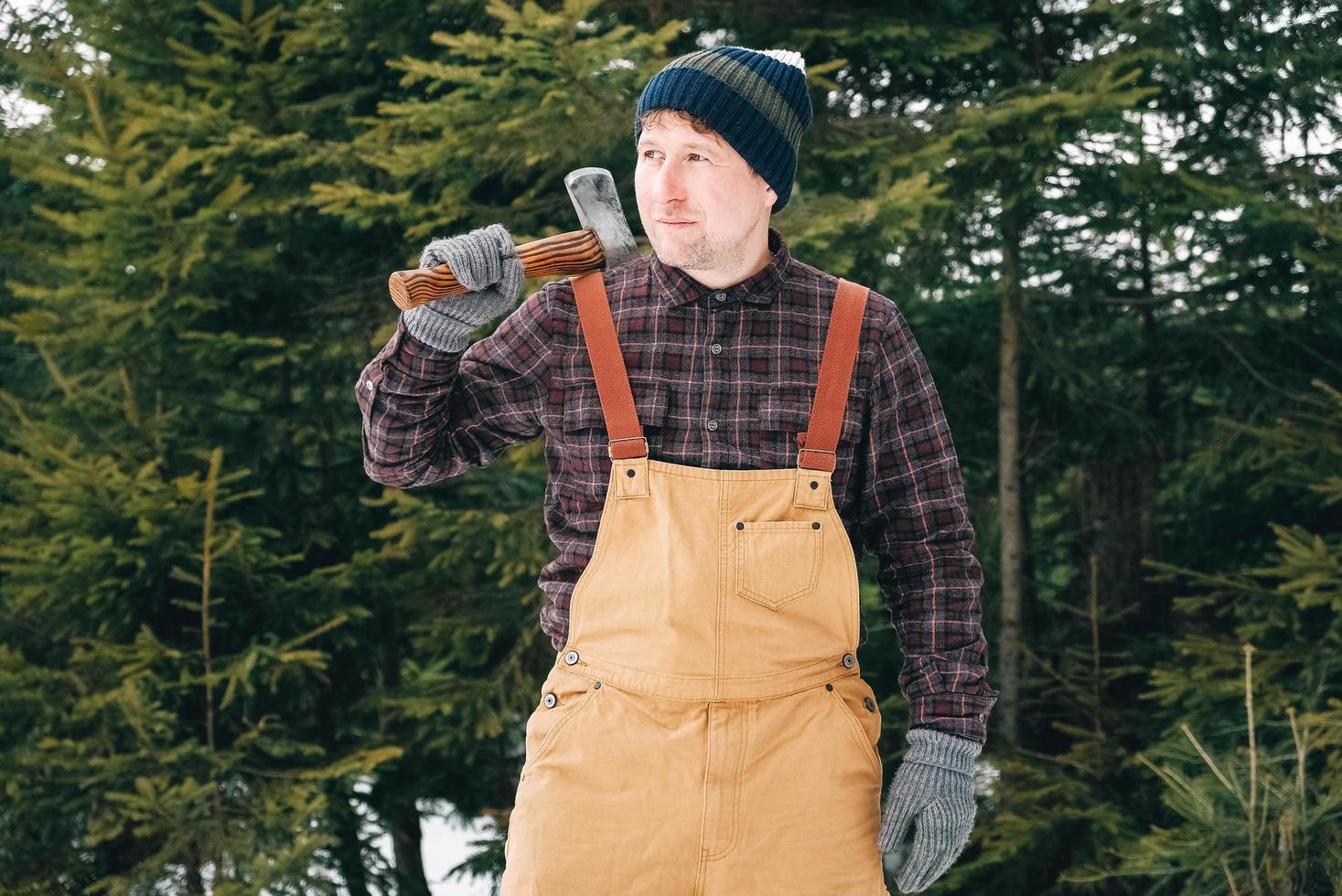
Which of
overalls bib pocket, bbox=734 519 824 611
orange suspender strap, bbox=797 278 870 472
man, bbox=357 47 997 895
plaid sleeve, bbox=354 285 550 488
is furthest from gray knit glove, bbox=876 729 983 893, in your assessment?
plaid sleeve, bbox=354 285 550 488

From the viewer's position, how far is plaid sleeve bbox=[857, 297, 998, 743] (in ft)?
6.38

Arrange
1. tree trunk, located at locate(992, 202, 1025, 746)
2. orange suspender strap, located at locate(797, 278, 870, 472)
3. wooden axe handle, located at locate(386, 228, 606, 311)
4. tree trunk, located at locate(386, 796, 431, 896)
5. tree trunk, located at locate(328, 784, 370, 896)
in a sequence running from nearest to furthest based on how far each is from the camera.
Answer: wooden axe handle, located at locate(386, 228, 606, 311) < orange suspender strap, located at locate(797, 278, 870, 472) < tree trunk, located at locate(992, 202, 1025, 746) < tree trunk, located at locate(328, 784, 370, 896) < tree trunk, located at locate(386, 796, 431, 896)

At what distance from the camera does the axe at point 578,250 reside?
1761 millimetres

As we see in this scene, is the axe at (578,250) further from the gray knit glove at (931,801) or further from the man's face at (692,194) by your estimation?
the gray knit glove at (931,801)

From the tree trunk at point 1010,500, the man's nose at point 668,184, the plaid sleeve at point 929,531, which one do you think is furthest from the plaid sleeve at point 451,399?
the tree trunk at point 1010,500

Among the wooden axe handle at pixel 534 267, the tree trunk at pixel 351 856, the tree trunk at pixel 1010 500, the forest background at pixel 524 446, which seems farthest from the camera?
the tree trunk at pixel 351 856

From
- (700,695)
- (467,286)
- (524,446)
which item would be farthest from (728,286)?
(524,446)

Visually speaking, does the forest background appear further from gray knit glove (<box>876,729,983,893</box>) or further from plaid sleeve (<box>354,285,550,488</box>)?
plaid sleeve (<box>354,285,550,488</box>)

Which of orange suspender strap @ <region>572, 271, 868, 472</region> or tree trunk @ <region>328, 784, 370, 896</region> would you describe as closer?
orange suspender strap @ <region>572, 271, 868, 472</region>

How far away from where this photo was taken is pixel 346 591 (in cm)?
568

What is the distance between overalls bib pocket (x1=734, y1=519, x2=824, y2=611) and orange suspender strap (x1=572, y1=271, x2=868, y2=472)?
104mm

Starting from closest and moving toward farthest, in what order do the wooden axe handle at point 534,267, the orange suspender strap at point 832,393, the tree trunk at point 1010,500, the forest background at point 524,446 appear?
the wooden axe handle at point 534,267
the orange suspender strap at point 832,393
the forest background at point 524,446
the tree trunk at point 1010,500

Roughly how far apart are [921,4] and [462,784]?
4217 millimetres

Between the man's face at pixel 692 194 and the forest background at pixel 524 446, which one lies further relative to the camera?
the forest background at pixel 524 446
